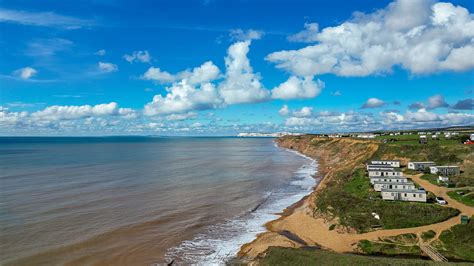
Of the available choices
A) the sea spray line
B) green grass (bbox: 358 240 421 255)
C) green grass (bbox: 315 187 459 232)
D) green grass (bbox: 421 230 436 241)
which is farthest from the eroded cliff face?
green grass (bbox: 358 240 421 255)

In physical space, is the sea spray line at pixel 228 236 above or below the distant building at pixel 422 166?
below

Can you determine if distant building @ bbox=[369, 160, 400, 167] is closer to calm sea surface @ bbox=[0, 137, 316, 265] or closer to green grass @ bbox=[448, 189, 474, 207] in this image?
calm sea surface @ bbox=[0, 137, 316, 265]

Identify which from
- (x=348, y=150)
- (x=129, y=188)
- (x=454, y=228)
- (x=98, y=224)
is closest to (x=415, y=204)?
(x=454, y=228)

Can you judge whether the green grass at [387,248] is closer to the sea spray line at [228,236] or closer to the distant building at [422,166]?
the sea spray line at [228,236]

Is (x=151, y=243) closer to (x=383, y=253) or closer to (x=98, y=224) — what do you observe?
(x=98, y=224)

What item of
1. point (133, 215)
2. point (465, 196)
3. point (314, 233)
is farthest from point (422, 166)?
point (133, 215)

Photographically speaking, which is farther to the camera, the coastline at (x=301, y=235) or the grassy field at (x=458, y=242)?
the coastline at (x=301, y=235)

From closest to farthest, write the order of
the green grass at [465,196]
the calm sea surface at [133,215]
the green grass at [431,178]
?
the calm sea surface at [133,215]
the green grass at [465,196]
the green grass at [431,178]

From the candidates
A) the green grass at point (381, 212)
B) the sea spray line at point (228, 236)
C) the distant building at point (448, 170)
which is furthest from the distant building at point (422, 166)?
the green grass at point (381, 212)
